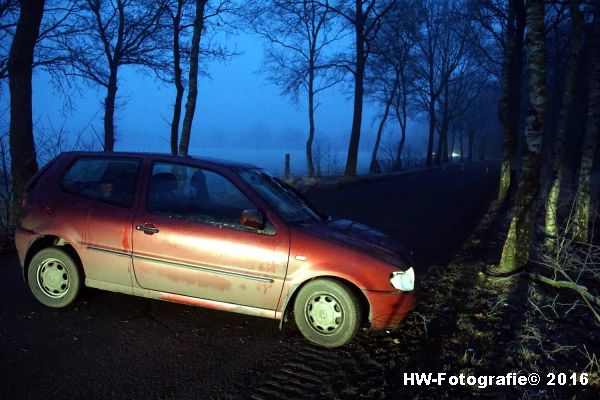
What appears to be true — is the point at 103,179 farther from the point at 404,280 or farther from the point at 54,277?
the point at 404,280

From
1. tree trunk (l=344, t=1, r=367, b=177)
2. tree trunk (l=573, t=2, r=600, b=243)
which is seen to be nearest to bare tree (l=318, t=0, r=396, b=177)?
tree trunk (l=344, t=1, r=367, b=177)

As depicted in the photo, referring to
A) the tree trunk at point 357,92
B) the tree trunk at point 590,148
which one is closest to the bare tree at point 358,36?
the tree trunk at point 357,92

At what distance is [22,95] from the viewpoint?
27.0 feet

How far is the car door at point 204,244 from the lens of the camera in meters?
4.32

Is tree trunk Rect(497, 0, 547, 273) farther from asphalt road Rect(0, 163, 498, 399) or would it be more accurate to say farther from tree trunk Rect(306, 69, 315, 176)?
tree trunk Rect(306, 69, 315, 176)

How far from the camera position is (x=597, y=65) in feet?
28.7

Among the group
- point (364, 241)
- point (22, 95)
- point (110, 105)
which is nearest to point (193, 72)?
point (22, 95)

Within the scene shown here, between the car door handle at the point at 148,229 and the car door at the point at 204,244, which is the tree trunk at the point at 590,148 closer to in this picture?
the car door at the point at 204,244

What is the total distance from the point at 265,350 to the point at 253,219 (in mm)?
1195

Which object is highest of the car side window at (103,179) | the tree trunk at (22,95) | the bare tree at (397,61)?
the bare tree at (397,61)

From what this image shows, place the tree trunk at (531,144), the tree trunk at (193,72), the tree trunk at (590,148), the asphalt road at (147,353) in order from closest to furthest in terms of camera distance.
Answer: the asphalt road at (147,353), the tree trunk at (531,144), the tree trunk at (590,148), the tree trunk at (193,72)

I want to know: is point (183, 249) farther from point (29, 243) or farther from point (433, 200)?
point (433, 200)

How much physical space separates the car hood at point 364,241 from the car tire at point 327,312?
395mm

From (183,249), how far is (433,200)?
1293 cm
